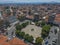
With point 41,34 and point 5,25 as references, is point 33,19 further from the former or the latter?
point 41,34

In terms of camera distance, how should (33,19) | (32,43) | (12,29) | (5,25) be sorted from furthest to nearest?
(33,19), (5,25), (12,29), (32,43)

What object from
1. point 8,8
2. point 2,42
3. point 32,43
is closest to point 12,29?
point 32,43

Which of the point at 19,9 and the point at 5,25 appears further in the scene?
the point at 19,9

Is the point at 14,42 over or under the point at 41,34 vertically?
over

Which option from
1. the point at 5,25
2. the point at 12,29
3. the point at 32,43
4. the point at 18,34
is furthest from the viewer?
the point at 5,25

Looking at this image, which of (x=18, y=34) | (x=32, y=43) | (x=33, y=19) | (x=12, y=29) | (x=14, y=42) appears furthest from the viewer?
(x=33, y=19)

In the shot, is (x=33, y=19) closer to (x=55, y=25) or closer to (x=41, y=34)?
(x=55, y=25)

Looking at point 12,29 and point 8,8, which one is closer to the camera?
point 12,29

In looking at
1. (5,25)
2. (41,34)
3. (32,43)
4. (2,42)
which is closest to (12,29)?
(5,25)

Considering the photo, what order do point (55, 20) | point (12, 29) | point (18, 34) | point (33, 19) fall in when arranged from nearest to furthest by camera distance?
point (18, 34) → point (12, 29) → point (55, 20) → point (33, 19)
